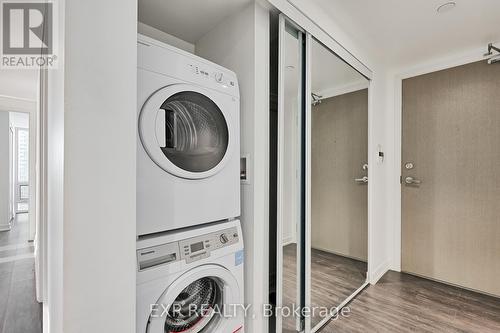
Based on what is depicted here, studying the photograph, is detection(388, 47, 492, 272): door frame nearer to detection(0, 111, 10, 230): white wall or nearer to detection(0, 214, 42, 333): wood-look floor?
detection(0, 214, 42, 333): wood-look floor

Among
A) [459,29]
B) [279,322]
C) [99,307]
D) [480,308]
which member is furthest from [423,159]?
[99,307]

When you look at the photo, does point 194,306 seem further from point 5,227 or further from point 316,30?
point 5,227

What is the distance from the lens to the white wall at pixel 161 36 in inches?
63.7

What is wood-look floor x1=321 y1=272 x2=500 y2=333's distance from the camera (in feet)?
5.95

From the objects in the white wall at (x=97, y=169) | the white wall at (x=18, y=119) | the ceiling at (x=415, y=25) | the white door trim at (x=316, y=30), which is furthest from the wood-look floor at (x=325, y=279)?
the white wall at (x=18, y=119)

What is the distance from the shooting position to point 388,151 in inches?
112

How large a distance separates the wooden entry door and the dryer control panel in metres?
2.38

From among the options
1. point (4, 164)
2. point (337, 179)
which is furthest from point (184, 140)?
point (4, 164)

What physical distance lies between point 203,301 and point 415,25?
2.57 metres

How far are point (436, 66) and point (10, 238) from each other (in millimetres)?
6764

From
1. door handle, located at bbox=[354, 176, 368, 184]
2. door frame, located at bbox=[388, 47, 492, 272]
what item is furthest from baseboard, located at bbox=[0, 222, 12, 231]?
door frame, located at bbox=[388, 47, 492, 272]

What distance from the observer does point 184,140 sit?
116 centimetres

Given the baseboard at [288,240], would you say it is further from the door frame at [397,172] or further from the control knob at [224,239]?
the door frame at [397,172]

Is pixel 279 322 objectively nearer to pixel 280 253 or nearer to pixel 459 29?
pixel 280 253
